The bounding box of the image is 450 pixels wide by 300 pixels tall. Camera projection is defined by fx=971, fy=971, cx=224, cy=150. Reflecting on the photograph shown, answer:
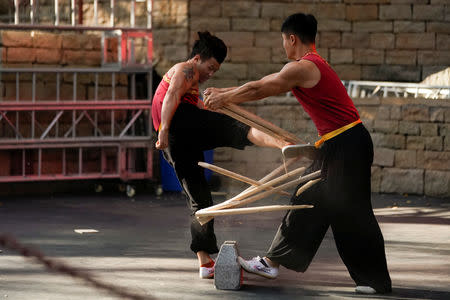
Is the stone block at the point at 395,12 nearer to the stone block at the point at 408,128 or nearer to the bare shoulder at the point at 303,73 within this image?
the stone block at the point at 408,128

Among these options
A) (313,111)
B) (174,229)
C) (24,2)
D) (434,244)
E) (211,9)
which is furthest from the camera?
(24,2)

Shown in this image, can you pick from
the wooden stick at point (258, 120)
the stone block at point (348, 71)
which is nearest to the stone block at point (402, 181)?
the stone block at point (348, 71)

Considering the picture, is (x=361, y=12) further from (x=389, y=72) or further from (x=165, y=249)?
(x=165, y=249)

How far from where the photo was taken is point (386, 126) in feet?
41.2

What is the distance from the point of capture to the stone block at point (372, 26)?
1377 centimetres

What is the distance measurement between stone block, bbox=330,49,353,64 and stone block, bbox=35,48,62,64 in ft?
12.6

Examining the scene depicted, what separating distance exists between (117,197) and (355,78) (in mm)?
3814

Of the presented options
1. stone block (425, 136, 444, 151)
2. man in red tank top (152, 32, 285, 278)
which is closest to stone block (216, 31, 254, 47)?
stone block (425, 136, 444, 151)

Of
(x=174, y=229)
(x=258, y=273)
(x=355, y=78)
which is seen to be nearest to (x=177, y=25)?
(x=355, y=78)

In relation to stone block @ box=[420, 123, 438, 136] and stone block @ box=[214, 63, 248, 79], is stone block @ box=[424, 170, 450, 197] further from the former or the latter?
stone block @ box=[214, 63, 248, 79]

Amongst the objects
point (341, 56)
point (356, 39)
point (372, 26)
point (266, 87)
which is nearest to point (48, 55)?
point (341, 56)

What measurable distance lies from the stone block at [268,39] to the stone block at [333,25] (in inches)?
23.5

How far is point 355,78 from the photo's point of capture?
1383 cm

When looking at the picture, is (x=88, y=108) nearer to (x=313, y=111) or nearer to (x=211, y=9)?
(x=211, y=9)
